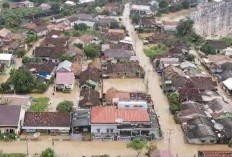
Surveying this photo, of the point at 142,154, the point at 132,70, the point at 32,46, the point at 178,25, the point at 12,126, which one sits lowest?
the point at 142,154

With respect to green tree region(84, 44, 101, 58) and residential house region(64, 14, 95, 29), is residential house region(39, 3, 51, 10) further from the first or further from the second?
green tree region(84, 44, 101, 58)

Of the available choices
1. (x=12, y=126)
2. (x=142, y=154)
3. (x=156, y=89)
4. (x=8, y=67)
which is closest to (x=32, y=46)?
(x=8, y=67)

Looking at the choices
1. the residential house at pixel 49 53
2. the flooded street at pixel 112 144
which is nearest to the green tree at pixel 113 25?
the residential house at pixel 49 53

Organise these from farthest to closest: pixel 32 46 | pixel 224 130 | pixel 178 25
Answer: pixel 178 25 < pixel 32 46 < pixel 224 130

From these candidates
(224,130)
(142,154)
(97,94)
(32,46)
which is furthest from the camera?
(32,46)

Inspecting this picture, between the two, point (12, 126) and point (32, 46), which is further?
point (32, 46)

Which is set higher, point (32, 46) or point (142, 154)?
point (32, 46)

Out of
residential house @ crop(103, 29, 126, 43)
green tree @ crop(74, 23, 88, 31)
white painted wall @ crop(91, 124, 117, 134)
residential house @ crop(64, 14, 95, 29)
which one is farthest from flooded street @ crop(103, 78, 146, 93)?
residential house @ crop(64, 14, 95, 29)

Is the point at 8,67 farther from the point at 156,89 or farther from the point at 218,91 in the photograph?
the point at 218,91

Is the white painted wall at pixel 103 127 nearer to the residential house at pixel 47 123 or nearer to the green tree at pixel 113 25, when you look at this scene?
the residential house at pixel 47 123
